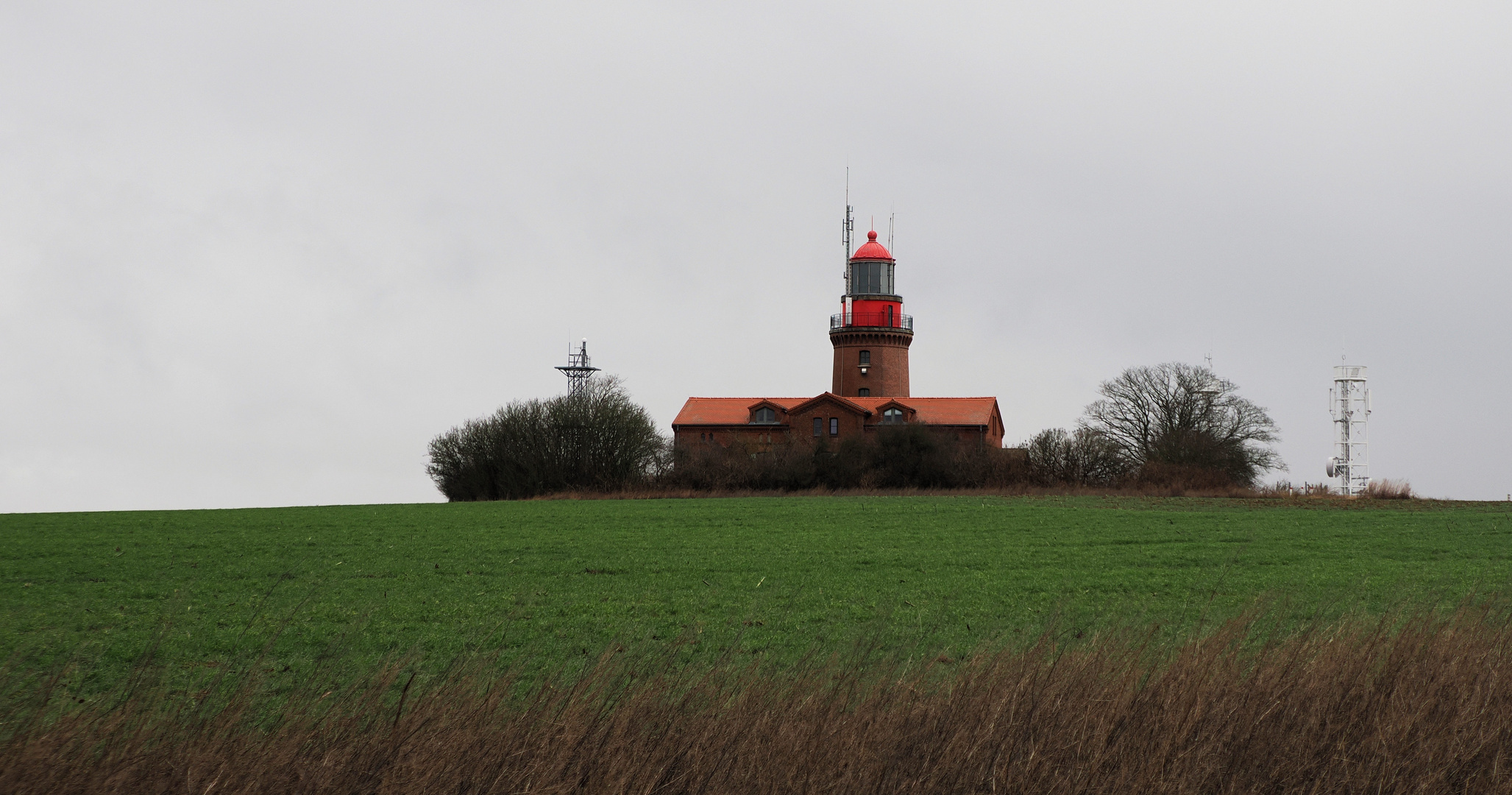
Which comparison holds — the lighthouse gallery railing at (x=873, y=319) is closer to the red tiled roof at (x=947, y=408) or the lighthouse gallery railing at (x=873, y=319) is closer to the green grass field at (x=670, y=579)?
the red tiled roof at (x=947, y=408)

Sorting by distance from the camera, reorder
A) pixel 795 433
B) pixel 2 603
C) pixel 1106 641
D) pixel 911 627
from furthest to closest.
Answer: pixel 795 433, pixel 2 603, pixel 911 627, pixel 1106 641

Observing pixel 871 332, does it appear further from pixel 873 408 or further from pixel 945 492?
pixel 945 492

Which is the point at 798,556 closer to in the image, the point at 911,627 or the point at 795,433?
the point at 911,627

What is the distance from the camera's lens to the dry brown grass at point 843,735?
5734 millimetres

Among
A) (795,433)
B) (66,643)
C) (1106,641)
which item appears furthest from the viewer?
(795,433)

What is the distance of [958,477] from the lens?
5612 centimetres

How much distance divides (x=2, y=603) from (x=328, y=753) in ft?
46.0

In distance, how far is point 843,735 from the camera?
616cm

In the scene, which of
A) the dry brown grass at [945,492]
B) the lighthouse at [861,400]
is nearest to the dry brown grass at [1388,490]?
the dry brown grass at [945,492]

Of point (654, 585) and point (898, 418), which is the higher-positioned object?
point (898, 418)

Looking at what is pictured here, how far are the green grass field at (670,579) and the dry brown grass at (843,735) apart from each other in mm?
494

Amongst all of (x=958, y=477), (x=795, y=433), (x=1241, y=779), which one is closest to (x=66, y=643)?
(x=1241, y=779)

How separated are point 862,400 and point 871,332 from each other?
4.08m

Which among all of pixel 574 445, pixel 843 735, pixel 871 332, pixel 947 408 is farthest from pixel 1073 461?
pixel 843 735
